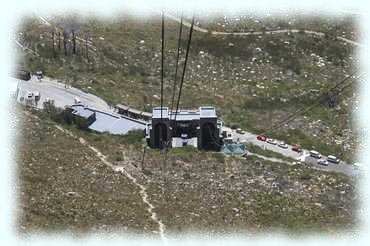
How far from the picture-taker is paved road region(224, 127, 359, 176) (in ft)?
133

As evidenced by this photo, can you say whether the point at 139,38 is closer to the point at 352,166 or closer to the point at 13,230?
the point at 352,166

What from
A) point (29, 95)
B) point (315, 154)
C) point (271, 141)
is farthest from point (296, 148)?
point (29, 95)

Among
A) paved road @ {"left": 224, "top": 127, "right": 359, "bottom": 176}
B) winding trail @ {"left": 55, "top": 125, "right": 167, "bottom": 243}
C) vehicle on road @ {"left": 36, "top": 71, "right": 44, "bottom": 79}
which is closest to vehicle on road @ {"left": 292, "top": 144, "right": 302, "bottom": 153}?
paved road @ {"left": 224, "top": 127, "right": 359, "bottom": 176}

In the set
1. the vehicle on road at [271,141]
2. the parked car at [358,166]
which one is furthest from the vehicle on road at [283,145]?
the parked car at [358,166]

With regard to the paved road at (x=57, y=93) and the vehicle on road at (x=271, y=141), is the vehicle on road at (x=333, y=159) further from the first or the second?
the paved road at (x=57, y=93)

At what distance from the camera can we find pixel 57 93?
4625cm

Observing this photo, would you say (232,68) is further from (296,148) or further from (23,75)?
(23,75)

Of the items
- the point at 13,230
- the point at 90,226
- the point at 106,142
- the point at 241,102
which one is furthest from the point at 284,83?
the point at 13,230

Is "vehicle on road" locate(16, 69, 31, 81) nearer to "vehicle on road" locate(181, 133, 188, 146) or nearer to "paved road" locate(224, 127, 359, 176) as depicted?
"vehicle on road" locate(181, 133, 188, 146)

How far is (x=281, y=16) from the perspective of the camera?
205 feet

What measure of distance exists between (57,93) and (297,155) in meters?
15.9

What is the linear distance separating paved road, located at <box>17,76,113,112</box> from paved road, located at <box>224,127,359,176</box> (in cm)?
857

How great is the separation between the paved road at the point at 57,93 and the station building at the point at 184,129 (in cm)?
539

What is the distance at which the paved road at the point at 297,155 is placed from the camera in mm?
40438
